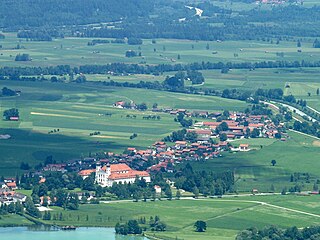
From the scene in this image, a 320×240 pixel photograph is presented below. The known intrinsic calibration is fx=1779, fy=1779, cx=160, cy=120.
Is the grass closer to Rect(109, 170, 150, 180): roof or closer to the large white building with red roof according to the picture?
the large white building with red roof

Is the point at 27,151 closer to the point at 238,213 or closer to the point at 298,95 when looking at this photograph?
the point at 238,213

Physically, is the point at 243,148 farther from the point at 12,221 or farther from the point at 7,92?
the point at 7,92

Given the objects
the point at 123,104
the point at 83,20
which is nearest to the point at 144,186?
the point at 123,104

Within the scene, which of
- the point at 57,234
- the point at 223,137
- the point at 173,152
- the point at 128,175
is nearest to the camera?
the point at 57,234

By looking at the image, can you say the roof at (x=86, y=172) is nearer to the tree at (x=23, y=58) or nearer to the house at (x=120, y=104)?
the house at (x=120, y=104)

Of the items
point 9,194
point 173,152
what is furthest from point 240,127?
point 9,194

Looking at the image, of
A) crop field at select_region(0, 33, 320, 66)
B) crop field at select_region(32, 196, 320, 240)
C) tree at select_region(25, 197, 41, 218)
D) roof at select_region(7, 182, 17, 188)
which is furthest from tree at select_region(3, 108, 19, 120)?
crop field at select_region(0, 33, 320, 66)
